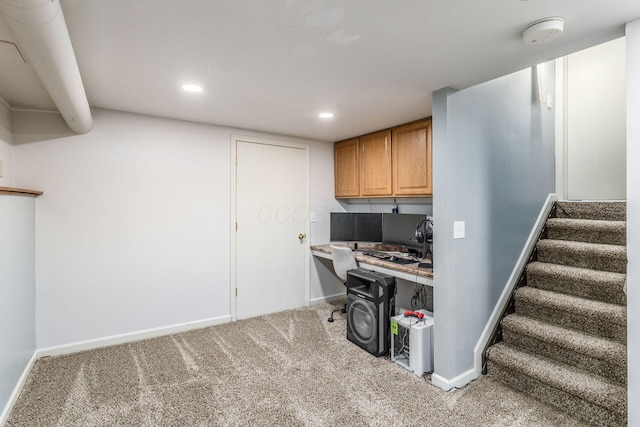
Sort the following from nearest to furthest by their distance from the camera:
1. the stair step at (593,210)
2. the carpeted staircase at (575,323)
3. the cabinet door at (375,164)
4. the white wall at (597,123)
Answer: the carpeted staircase at (575,323) → the stair step at (593,210) → the white wall at (597,123) → the cabinet door at (375,164)

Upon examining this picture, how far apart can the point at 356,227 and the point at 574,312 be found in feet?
7.31

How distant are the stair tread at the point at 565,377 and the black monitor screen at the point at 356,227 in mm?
1715

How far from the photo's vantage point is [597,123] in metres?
3.32

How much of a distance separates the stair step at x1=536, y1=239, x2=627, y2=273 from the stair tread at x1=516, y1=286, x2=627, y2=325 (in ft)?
1.13

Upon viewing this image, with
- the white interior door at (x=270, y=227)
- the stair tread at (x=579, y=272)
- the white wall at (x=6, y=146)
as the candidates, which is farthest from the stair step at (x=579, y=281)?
the white wall at (x=6, y=146)

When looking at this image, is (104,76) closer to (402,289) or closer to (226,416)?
(226,416)

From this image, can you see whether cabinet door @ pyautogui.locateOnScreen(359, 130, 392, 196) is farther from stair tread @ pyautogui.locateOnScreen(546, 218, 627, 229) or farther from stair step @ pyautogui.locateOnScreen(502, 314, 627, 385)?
stair step @ pyautogui.locateOnScreen(502, 314, 627, 385)

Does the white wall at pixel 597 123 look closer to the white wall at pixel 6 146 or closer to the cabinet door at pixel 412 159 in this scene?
the cabinet door at pixel 412 159

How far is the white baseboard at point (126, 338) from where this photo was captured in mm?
2719

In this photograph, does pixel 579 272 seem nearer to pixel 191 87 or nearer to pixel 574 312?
pixel 574 312

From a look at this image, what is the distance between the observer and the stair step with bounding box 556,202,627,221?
2.85 meters

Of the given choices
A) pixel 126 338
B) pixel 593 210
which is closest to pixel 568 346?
pixel 593 210

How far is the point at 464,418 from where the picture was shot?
1.95 metres

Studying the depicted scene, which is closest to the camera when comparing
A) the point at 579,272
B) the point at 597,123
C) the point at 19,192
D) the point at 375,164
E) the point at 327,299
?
the point at 19,192
